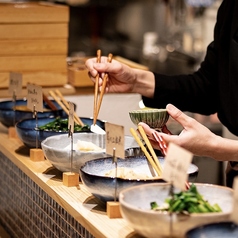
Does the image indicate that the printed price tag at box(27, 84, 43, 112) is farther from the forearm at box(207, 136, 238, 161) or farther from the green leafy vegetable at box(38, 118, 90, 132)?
the forearm at box(207, 136, 238, 161)

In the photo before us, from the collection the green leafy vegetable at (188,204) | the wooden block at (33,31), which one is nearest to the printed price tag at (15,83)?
the wooden block at (33,31)

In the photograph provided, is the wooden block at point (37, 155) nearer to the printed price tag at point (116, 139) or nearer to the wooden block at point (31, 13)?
the printed price tag at point (116, 139)

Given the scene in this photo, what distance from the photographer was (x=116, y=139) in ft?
7.97

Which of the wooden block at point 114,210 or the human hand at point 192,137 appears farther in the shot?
the human hand at point 192,137

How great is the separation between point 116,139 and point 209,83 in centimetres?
130

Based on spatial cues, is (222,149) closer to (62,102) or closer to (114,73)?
(114,73)

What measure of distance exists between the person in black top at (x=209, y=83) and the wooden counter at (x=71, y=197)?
0.36 metres

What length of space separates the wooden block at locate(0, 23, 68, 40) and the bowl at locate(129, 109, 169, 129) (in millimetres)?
1696

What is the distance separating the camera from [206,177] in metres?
5.76

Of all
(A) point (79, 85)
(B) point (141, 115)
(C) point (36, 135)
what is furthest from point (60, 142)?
(A) point (79, 85)

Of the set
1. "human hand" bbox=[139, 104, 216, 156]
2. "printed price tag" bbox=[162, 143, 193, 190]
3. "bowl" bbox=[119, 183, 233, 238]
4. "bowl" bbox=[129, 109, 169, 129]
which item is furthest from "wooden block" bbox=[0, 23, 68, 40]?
"printed price tag" bbox=[162, 143, 193, 190]

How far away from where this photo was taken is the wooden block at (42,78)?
14.4ft

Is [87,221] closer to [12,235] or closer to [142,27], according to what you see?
[12,235]

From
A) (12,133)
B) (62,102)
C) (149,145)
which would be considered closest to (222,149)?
(149,145)
